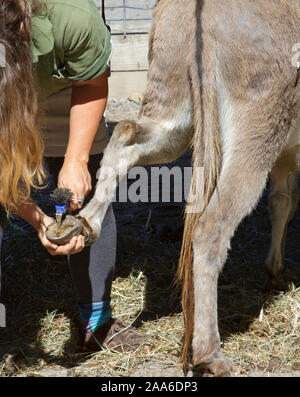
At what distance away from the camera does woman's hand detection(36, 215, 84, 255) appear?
1.77 m

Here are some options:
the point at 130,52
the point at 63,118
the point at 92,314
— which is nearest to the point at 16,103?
the point at 63,118

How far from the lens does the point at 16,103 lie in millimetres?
1556

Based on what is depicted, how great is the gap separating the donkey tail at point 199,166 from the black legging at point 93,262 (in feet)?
1.08

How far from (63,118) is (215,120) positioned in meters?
0.53

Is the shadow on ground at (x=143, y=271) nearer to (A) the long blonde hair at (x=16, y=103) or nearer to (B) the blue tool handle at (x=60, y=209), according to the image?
(B) the blue tool handle at (x=60, y=209)

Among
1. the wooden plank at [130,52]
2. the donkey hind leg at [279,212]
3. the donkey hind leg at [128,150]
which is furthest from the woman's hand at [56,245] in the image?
the wooden plank at [130,52]

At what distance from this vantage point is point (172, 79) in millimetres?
2082

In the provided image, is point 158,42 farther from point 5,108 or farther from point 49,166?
point 5,108

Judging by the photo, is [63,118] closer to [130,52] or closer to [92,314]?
[92,314]

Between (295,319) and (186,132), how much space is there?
851 millimetres

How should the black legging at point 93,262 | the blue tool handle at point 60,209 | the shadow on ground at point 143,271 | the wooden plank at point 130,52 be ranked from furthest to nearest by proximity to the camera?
the wooden plank at point 130,52
the shadow on ground at point 143,271
the black legging at point 93,262
the blue tool handle at point 60,209

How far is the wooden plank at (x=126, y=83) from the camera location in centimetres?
523

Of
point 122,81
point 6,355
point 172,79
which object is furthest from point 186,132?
point 122,81

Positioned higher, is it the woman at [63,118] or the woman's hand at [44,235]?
the woman at [63,118]
